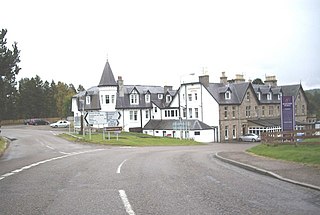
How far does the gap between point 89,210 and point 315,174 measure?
7.71m

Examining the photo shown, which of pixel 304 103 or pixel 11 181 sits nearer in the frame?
pixel 11 181

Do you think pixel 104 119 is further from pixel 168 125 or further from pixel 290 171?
pixel 290 171

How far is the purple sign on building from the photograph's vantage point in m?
23.7

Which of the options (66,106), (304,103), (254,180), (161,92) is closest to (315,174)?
(254,180)

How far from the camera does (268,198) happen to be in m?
9.68

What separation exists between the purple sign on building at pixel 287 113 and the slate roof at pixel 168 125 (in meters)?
37.5

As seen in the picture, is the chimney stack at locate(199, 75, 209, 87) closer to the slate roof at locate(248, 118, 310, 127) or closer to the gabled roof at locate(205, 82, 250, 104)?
the gabled roof at locate(205, 82, 250, 104)

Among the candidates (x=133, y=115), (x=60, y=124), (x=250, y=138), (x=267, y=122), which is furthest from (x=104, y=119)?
(x=60, y=124)

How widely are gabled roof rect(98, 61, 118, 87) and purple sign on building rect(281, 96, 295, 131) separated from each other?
152 feet

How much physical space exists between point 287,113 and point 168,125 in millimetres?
43440

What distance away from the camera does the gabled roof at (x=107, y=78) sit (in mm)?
67812

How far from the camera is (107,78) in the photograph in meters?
67.9

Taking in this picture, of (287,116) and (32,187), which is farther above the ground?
(287,116)

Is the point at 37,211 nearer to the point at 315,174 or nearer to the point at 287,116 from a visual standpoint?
the point at 315,174
